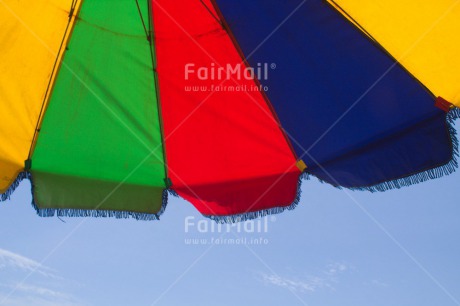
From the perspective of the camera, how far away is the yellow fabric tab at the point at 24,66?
2.88 metres

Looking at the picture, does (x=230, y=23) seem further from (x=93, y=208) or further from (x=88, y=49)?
(x=93, y=208)

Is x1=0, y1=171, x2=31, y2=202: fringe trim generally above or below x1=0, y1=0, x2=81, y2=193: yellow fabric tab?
below

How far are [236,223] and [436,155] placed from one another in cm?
135

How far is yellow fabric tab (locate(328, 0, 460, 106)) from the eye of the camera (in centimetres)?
243

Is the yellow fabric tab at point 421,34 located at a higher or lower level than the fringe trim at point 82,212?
higher

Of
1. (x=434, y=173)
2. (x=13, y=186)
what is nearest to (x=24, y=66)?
(x=13, y=186)

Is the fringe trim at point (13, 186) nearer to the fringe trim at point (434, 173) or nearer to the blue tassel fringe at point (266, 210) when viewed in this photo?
the blue tassel fringe at point (266, 210)

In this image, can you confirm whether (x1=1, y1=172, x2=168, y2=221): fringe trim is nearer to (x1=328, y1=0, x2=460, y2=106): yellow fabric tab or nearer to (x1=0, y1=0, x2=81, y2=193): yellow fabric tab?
(x1=0, y1=0, x2=81, y2=193): yellow fabric tab

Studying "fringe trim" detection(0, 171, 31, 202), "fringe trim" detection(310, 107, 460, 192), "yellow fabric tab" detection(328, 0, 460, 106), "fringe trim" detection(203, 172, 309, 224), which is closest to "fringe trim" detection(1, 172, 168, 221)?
"fringe trim" detection(0, 171, 31, 202)

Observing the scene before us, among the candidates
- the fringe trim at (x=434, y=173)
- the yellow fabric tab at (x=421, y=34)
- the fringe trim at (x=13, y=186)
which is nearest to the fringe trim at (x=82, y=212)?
the fringe trim at (x=13, y=186)

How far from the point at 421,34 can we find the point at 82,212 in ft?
6.94

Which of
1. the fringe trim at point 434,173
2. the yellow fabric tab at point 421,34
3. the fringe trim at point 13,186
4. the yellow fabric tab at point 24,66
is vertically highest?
the yellow fabric tab at point 421,34

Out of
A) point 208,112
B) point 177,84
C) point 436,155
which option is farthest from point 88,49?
point 436,155

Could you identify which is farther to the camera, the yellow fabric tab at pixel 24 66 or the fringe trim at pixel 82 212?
the fringe trim at pixel 82 212
